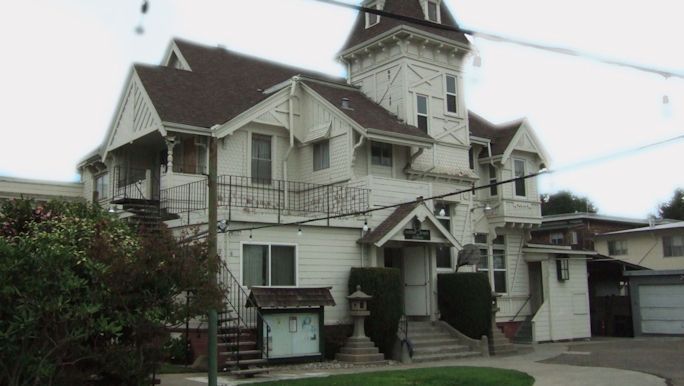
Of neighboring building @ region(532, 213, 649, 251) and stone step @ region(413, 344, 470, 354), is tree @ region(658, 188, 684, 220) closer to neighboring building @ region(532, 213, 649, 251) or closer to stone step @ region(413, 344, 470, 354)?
neighboring building @ region(532, 213, 649, 251)

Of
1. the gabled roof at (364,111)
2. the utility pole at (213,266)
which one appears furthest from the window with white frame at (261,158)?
the utility pole at (213,266)

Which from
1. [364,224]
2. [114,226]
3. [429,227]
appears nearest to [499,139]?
[429,227]

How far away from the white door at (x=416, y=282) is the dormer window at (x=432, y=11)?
1023 centimetres

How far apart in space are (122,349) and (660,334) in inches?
1065

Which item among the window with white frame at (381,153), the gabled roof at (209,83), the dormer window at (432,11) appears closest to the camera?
the gabled roof at (209,83)

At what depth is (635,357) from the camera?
69.9 feet

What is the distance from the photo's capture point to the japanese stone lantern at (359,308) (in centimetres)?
1991

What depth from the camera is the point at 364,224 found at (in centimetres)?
2203

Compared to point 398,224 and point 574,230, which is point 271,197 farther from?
point 574,230

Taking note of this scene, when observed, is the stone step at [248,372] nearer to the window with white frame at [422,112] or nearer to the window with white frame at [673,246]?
the window with white frame at [422,112]

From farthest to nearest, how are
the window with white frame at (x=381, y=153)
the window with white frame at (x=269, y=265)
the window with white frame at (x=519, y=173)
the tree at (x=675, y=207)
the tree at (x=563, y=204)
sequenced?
the tree at (x=563, y=204), the tree at (x=675, y=207), the window with white frame at (x=519, y=173), the window with white frame at (x=381, y=153), the window with white frame at (x=269, y=265)

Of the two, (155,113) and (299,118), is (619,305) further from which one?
(155,113)

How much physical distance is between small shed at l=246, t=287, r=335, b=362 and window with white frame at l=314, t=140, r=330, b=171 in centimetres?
626

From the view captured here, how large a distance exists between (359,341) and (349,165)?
6.55m
